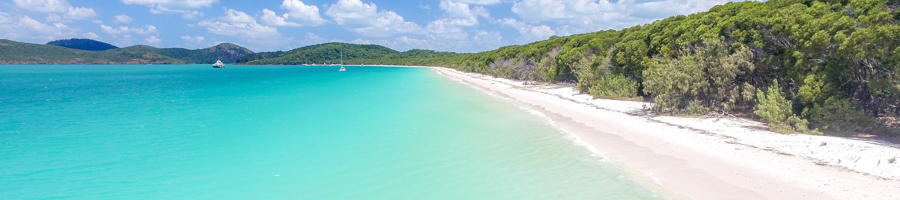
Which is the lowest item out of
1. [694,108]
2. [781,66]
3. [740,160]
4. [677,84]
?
[740,160]

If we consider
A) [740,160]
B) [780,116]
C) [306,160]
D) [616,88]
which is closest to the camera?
[740,160]

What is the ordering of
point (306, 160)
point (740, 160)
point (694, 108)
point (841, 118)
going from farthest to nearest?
1. point (694, 108)
2. point (306, 160)
3. point (841, 118)
4. point (740, 160)

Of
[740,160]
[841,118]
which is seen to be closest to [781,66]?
[841,118]

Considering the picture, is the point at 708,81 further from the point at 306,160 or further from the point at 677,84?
the point at 306,160

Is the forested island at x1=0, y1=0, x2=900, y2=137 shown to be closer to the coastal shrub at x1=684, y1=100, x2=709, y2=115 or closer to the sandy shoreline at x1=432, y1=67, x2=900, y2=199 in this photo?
the coastal shrub at x1=684, y1=100, x2=709, y2=115

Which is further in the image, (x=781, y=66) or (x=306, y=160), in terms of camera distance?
(x=781, y=66)
